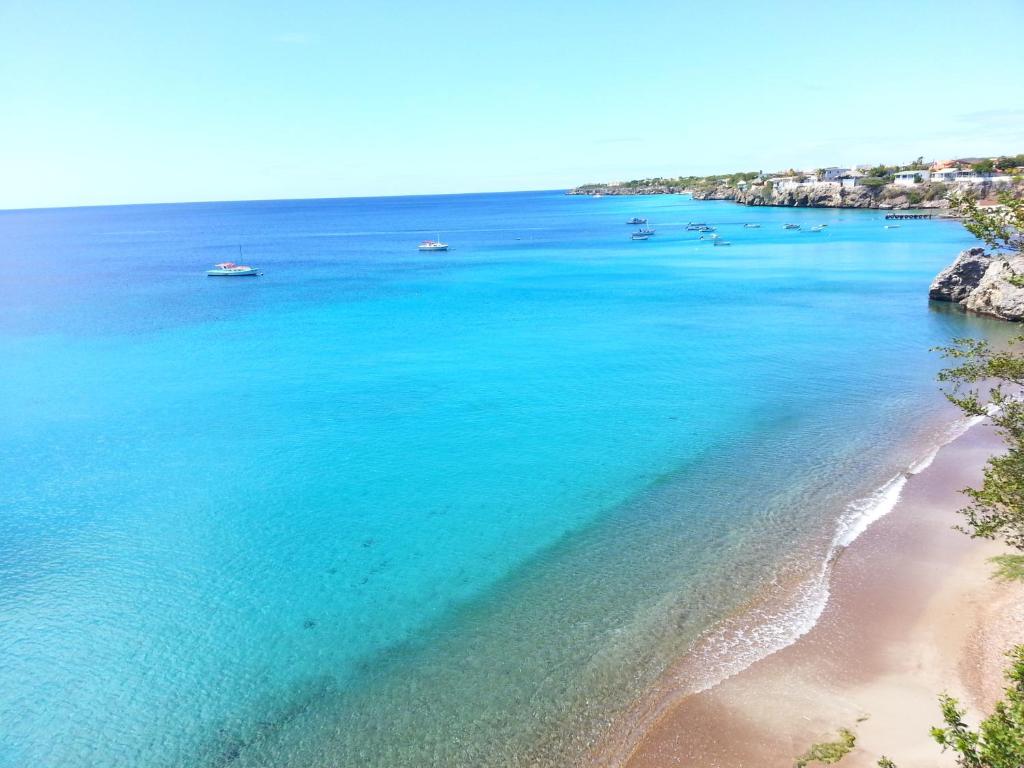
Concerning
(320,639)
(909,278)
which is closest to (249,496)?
(320,639)

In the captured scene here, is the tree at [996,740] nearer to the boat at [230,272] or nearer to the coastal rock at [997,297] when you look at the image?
the coastal rock at [997,297]

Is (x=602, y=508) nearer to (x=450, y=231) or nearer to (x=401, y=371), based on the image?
(x=401, y=371)

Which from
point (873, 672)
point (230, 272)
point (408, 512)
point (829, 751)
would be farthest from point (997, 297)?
point (230, 272)

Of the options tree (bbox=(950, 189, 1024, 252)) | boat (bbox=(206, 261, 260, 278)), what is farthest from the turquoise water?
boat (bbox=(206, 261, 260, 278))

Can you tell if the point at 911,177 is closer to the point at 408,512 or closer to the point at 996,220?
the point at 408,512

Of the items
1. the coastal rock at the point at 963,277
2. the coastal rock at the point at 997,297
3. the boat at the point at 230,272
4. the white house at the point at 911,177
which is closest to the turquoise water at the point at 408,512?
the coastal rock at the point at 997,297

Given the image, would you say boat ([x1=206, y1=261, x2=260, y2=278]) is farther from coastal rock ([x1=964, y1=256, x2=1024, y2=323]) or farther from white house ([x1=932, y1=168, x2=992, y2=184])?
white house ([x1=932, y1=168, x2=992, y2=184])
